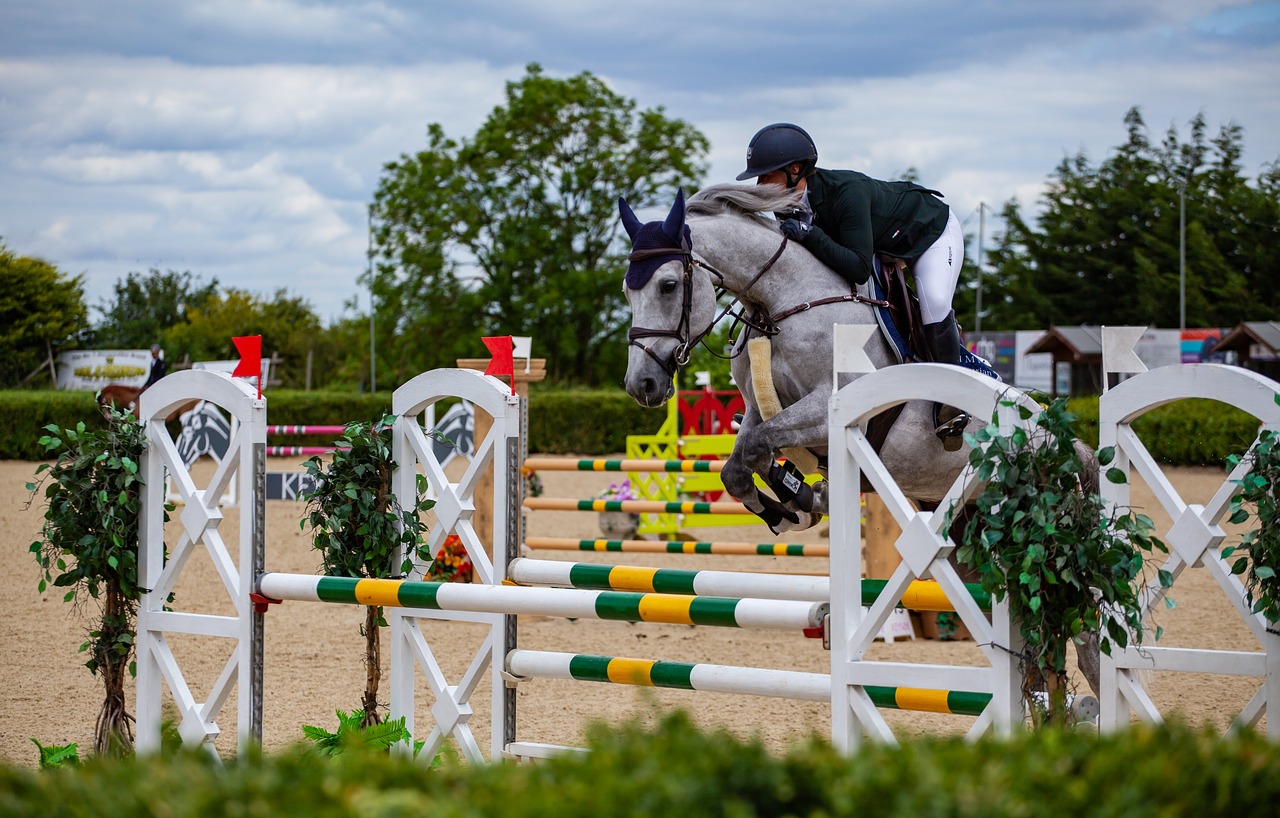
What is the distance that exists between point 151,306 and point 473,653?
39368mm

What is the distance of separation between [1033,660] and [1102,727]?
2.30 ft

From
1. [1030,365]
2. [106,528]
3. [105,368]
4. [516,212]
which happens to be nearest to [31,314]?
[105,368]

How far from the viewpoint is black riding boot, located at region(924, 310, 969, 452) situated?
3789mm

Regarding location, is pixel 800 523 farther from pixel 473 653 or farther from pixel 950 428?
pixel 473 653

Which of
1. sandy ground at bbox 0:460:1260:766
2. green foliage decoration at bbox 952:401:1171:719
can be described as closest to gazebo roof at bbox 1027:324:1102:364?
sandy ground at bbox 0:460:1260:766

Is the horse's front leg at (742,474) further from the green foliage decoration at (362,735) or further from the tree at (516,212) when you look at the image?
the tree at (516,212)

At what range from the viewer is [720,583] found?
3.09m

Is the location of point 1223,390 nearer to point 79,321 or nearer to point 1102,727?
point 1102,727

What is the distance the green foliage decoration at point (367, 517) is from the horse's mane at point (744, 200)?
1336mm

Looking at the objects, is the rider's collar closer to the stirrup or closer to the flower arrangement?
the stirrup

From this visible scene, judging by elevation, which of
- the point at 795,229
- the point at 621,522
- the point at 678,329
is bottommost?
the point at 621,522

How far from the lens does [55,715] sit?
466cm

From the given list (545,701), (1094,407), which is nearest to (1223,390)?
(545,701)

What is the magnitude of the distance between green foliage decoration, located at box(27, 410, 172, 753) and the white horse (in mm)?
1504
